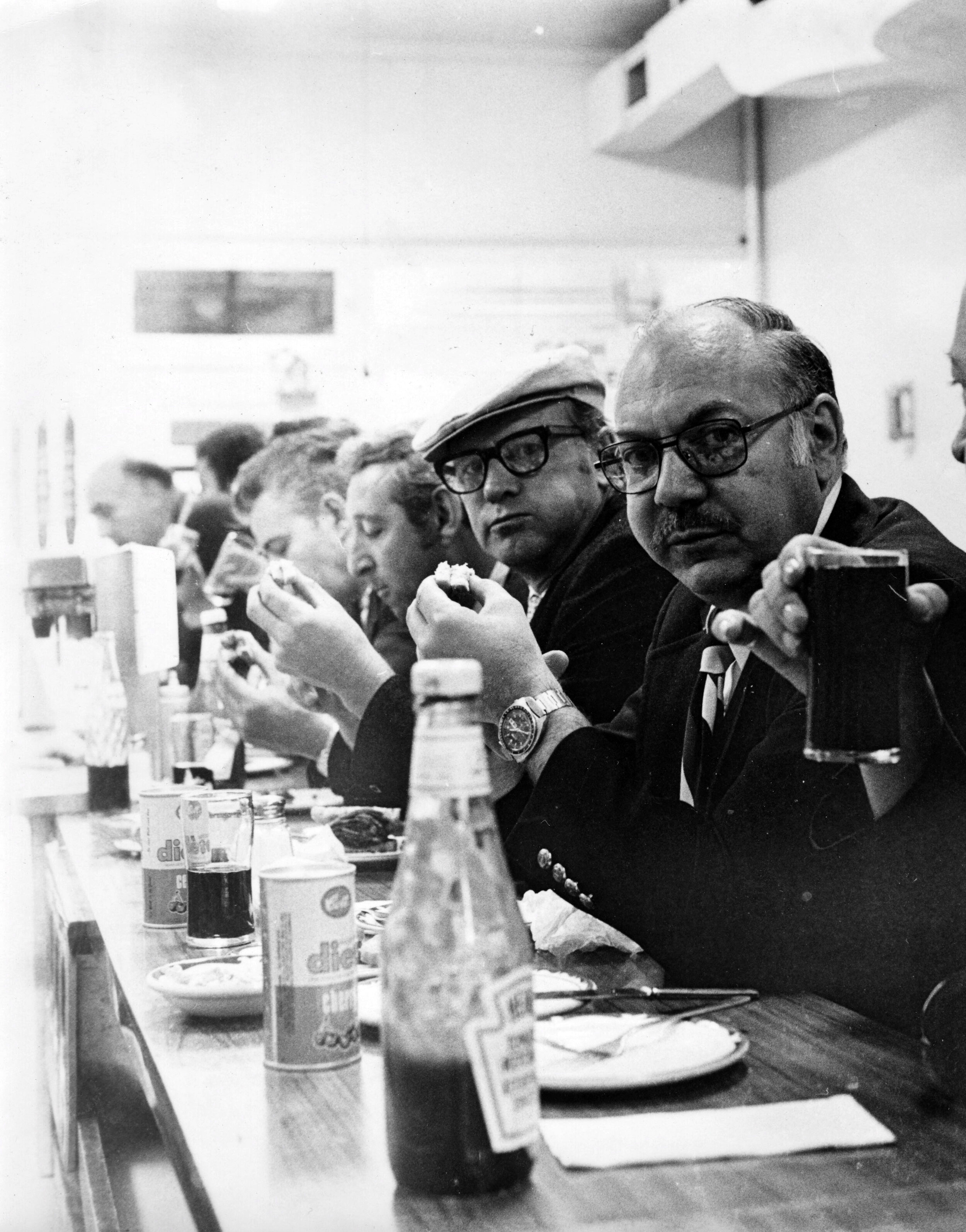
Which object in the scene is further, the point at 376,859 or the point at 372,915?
the point at 376,859

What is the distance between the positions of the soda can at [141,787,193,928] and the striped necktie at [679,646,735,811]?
1.59 ft

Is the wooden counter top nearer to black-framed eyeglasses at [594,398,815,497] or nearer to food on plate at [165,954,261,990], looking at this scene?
food on plate at [165,954,261,990]

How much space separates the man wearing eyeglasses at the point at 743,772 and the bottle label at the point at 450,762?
41 cm

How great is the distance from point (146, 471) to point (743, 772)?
819 mm

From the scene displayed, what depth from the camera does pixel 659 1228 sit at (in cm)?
60

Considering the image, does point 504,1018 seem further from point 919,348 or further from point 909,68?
point 909,68

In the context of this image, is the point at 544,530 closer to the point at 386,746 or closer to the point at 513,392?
the point at 513,392

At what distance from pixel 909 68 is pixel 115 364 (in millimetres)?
894

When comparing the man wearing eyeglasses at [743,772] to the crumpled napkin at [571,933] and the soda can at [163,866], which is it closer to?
the crumpled napkin at [571,933]

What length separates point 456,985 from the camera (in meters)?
0.62

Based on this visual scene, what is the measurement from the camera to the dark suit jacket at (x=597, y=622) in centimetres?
138

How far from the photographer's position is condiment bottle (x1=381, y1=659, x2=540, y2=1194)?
2.02 feet

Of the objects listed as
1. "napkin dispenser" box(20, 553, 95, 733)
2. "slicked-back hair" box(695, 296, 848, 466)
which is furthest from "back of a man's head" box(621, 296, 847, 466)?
"napkin dispenser" box(20, 553, 95, 733)

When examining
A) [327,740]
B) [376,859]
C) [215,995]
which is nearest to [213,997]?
[215,995]
